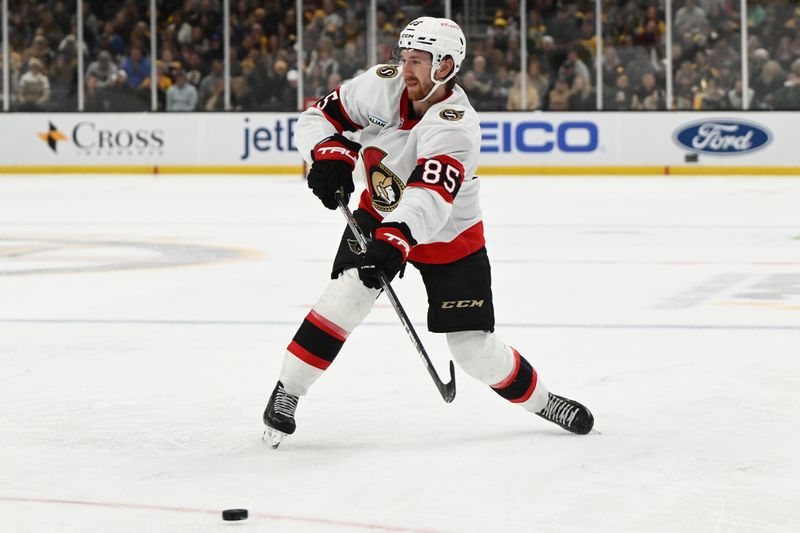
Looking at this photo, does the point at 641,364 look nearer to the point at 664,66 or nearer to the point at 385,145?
the point at 385,145

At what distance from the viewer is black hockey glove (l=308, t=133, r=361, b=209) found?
3.54 metres

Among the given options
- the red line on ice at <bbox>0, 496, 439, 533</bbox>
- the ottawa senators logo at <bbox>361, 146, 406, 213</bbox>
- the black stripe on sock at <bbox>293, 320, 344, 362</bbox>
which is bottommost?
the red line on ice at <bbox>0, 496, 439, 533</bbox>

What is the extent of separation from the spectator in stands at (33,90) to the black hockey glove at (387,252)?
48.9ft

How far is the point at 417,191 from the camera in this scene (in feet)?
10.7

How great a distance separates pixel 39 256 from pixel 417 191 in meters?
5.37

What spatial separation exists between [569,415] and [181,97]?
46.8 feet

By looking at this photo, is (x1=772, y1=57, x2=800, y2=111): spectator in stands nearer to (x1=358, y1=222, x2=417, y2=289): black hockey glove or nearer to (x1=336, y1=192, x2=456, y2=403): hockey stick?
(x1=336, y1=192, x2=456, y2=403): hockey stick

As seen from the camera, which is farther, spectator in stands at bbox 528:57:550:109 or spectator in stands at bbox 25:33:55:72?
spectator in stands at bbox 25:33:55:72

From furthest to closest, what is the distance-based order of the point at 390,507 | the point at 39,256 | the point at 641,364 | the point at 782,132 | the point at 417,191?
the point at 782,132 → the point at 39,256 → the point at 641,364 → the point at 417,191 → the point at 390,507

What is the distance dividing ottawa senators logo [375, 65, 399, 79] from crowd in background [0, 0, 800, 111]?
13.0 metres

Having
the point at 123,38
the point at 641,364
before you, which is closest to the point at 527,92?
the point at 123,38

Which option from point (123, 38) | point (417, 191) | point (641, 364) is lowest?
point (641, 364)

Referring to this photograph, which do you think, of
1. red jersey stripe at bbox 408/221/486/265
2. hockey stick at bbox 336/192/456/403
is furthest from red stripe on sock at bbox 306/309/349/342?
red jersey stripe at bbox 408/221/486/265

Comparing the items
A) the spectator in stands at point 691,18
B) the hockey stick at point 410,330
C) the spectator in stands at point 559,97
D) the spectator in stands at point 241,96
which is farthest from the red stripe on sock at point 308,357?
the spectator in stands at point 241,96
